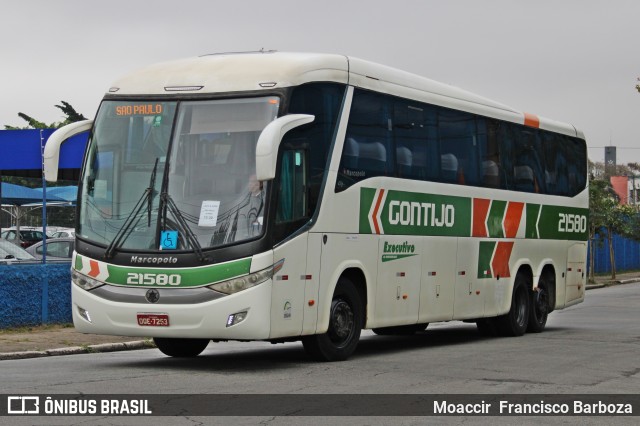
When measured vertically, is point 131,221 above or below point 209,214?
below

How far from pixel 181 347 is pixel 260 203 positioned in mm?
3302

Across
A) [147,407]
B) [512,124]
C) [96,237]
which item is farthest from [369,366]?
[512,124]

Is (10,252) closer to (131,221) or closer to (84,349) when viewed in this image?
(84,349)

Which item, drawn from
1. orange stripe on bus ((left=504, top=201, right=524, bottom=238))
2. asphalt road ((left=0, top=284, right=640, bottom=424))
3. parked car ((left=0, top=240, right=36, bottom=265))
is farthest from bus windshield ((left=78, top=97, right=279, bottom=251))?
parked car ((left=0, top=240, right=36, bottom=265))

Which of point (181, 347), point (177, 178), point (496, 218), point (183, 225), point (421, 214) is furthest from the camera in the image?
point (496, 218)

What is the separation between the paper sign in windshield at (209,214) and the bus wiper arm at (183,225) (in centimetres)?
16

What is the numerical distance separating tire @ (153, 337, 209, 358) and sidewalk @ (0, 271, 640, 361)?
222 cm

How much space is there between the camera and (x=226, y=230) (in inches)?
534

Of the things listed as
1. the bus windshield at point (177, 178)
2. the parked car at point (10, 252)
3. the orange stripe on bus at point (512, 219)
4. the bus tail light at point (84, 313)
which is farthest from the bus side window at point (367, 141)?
the parked car at point (10, 252)

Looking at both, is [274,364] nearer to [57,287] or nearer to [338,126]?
[338,126]

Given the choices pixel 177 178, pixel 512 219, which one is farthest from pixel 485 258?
pixel 177 178

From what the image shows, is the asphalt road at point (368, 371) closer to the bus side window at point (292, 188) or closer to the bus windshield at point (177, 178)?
the bus windshield at point (177, 178)

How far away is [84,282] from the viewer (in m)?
14.2

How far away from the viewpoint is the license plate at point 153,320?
13531mm
